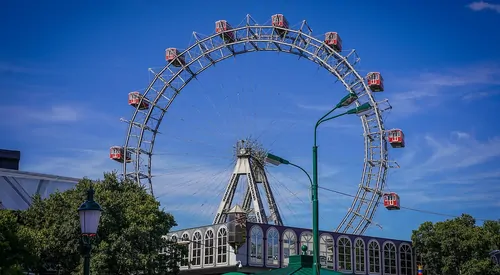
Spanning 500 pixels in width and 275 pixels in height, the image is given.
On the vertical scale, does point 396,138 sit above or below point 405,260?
above

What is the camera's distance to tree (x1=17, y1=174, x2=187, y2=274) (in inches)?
1842

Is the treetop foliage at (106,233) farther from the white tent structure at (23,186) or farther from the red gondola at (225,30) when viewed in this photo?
the red gondola at (225,30)

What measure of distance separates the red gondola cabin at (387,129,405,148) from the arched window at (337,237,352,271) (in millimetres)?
10655

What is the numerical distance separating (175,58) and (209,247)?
21282 millimetres

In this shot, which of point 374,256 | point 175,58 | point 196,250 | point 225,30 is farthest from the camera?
point 175,58

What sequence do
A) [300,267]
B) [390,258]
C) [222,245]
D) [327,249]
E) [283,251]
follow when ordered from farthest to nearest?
[390,258], [327,249], [283,251], [222,245], [300,267]

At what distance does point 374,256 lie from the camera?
6888 centimetres

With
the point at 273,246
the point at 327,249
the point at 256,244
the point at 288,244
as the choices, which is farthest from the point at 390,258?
the point at 256,244

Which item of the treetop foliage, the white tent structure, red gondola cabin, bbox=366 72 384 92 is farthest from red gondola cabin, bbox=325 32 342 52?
the white tent structure

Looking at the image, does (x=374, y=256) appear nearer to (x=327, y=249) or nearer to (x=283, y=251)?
(x=327, y=249)

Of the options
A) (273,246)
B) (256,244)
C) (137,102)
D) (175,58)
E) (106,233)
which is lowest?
(273,246)

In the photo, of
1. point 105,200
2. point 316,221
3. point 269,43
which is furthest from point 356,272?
point 316,221

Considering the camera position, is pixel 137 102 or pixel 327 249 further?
pixel 137 102

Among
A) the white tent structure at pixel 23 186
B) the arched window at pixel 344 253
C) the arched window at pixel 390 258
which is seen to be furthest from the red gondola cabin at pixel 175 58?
the arched window at pixel 390 258
